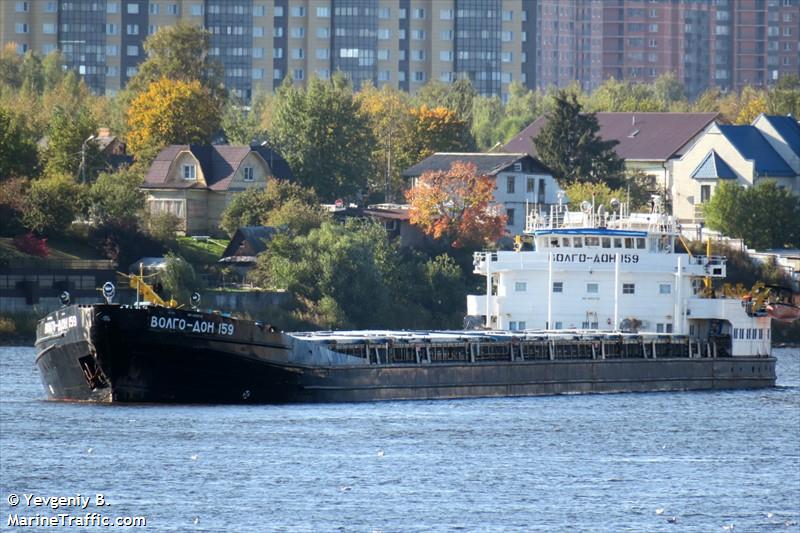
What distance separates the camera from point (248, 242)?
114 m

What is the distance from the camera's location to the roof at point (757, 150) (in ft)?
468

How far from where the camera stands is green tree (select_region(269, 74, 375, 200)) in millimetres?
138875

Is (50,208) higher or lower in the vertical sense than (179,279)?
higher

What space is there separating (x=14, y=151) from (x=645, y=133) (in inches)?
2210

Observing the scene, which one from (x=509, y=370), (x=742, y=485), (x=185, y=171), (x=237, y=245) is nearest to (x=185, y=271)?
(x=237, y=245)

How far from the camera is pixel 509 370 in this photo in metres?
74.4

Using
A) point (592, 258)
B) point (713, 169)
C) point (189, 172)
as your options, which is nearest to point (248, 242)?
point (189, 172)

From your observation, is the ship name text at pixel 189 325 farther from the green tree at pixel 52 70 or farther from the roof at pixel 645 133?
the green tree at pixel 52 70

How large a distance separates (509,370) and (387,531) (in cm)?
2938

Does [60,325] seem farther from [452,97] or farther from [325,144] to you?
[452,97]

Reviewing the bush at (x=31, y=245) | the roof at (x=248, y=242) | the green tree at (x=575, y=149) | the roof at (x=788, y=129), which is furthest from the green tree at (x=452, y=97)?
the bush at (x=31, y=245)

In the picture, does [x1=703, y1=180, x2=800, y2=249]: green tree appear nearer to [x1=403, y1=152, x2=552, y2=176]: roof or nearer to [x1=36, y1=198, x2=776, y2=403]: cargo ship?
[x1=403, y1=152, x2=552, y2=176]: roof

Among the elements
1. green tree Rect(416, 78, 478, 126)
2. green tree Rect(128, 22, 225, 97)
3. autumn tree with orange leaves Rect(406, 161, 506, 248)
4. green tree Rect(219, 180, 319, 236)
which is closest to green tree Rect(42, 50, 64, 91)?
green tree Rect(128, 22, 225, 97)

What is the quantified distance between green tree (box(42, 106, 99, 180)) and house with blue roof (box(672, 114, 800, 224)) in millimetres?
41607
